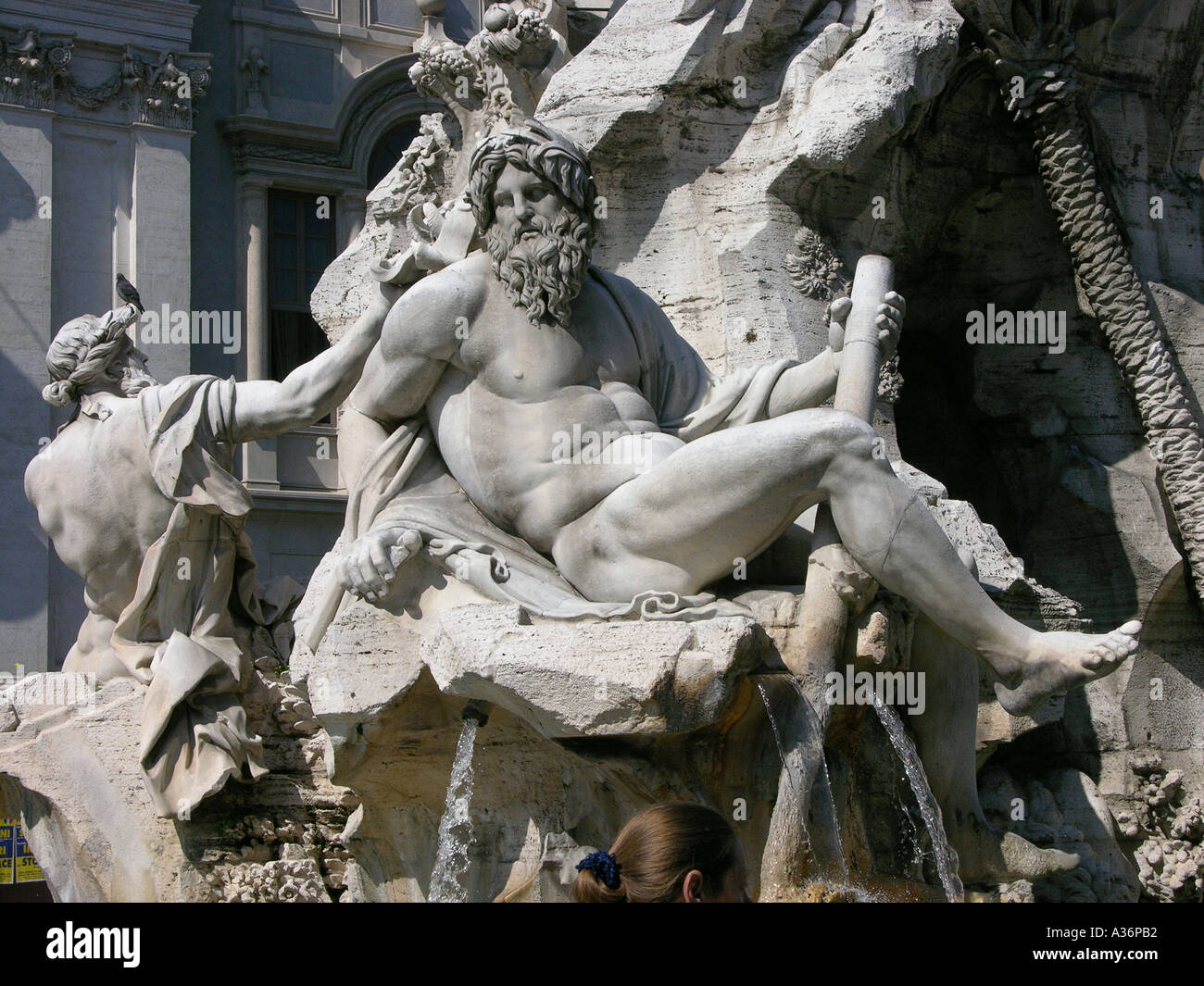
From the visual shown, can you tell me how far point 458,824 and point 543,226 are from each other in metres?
2.05

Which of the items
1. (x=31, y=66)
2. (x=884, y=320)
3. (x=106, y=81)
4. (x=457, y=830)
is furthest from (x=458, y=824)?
(x=106, y=81)

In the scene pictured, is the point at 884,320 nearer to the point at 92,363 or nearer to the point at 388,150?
the point at 92,363

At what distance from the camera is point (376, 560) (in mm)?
5672

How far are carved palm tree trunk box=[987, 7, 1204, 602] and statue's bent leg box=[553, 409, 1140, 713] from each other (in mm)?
2859

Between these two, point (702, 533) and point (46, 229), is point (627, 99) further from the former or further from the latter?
point (46, 229)

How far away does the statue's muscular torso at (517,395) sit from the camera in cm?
586

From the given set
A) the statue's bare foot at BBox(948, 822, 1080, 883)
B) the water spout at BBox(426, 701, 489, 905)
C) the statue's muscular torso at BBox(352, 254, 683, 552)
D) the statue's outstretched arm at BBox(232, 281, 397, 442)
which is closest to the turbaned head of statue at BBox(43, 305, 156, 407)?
the statue's outstretched arm at BBox(232, 281, 397, 442)

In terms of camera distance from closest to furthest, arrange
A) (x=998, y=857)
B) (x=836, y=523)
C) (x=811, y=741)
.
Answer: (x=811, y=741) < (x=836, y=523) < (x=998, y=857)

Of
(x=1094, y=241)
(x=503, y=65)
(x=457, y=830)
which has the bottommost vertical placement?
(x=457, y=830)

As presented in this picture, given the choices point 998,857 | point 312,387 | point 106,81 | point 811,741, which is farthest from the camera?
point 106,81

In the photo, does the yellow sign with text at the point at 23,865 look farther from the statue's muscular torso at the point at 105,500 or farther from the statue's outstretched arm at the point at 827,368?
the statue's outstretched arm at the point at 827,368

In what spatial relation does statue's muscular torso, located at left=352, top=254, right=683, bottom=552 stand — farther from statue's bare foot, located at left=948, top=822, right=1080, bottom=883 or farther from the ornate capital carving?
the ornate capital carving

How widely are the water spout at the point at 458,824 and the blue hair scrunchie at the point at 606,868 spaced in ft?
9.22

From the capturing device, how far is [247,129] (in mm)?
18297
